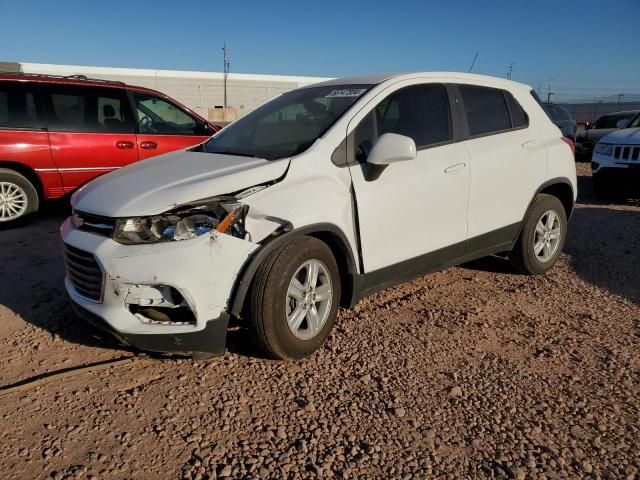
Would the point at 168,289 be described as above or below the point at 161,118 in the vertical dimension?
below

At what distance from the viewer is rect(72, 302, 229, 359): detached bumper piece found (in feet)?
9.38

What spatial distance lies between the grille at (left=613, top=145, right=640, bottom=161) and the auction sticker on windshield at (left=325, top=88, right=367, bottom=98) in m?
6.48

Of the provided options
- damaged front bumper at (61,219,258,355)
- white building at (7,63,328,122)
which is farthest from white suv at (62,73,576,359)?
white building at (7,63,328,122)

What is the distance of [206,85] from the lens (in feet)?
164

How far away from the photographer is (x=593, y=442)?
2523 millimetres

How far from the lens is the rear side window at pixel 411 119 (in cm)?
351

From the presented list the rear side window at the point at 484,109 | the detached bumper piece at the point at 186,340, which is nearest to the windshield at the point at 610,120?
the rear side window at the point at 484,109

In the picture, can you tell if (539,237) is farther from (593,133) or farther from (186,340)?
(593,133)

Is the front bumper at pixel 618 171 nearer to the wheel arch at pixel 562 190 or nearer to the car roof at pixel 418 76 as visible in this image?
the wheel arch at pixel 562 190

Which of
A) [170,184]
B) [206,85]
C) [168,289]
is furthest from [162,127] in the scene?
[206,85]

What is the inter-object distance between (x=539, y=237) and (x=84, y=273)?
382 centimetres

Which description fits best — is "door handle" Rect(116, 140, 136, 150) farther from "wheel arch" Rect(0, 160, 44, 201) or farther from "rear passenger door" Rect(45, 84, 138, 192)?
"wheel arch" Rect(0, 160, 44, 201)

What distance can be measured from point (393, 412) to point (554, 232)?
9.79 ft

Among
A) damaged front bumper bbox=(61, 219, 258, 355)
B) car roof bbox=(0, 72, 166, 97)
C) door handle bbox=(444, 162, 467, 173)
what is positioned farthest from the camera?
car roof bbox=(0, 72, 166, 97)
